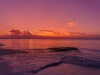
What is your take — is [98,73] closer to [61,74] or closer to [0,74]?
[61,74]

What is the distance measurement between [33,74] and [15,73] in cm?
117

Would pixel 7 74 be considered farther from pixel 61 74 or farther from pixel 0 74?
pixel 61 74

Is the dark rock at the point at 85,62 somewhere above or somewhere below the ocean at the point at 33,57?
below

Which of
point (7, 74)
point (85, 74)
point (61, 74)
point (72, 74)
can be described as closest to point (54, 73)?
point (61, 74)

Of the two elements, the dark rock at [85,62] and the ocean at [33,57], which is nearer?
the ocean at [33,57]

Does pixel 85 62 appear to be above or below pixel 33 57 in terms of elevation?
below

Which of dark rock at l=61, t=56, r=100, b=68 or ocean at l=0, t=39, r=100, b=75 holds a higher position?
ocean at l=0, t=39, r=100, b=75

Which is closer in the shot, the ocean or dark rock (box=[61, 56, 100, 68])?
the ocean

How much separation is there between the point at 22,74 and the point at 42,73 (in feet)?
4.46

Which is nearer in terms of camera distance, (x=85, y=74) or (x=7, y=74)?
(x=7, y=74)

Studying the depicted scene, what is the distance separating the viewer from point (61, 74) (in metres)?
10.7

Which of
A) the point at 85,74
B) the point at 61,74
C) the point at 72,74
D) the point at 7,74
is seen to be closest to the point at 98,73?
the point at 85,74

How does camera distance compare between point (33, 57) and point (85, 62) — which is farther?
point (33, 57)

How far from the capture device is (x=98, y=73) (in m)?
11.6
